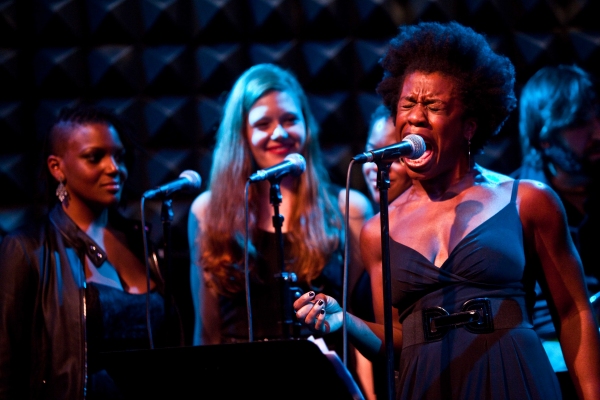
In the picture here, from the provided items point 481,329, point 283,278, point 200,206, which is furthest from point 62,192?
point 481,329

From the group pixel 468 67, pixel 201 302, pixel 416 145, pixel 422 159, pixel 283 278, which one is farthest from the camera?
pixel 201 302

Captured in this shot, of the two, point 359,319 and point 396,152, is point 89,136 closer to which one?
point 359,319

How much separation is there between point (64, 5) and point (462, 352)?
3.56 m

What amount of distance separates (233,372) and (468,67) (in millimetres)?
1445

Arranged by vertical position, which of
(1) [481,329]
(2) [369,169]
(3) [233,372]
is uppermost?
(2) [369,169]

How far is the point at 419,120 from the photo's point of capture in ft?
8.14

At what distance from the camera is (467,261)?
2.34m

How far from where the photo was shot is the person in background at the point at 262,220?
3482 millimetres

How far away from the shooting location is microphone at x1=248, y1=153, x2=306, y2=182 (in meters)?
2.68

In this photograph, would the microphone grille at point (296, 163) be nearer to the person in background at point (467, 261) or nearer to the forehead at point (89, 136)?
the person in background at point (467, 261)

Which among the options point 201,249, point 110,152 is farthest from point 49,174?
point 201,249

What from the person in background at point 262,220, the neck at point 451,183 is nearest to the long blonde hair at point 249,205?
the person in background at point 262,220

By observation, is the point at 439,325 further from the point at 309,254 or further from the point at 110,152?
the point at 110,152

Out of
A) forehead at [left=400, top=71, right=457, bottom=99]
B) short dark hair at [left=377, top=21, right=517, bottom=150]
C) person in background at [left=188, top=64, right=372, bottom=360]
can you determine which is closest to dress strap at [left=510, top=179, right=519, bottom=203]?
short dark hair at [left=377, top=21, right=517, bottom=150]
